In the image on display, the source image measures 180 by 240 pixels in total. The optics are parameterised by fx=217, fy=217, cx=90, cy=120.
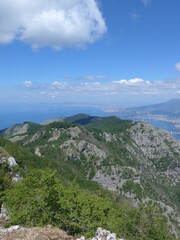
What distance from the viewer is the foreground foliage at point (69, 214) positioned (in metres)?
30.1

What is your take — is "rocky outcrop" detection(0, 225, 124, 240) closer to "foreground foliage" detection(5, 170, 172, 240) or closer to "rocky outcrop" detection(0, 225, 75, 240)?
"rocky outcrop" detection(0, 225, 75, 240)

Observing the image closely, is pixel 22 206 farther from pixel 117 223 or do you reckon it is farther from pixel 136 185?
pixel 136 185

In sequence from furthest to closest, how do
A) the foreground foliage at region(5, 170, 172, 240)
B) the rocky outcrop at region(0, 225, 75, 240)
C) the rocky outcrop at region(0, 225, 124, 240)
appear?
1. the foreground foliage at region(5, 170, 172, 240)
2. the rocky outcrop at region(0, 225, 75, 240)
3. the rocky outcrop at region(0, 225, 124, 240)

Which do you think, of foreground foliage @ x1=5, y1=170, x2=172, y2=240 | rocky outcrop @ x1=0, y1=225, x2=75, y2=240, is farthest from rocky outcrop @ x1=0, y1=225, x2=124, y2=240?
foreground foliage @ x1=5, y1=170, x2=172, y2=240

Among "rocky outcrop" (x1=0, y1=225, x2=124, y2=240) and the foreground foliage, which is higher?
"rocky outcrop" (x1=0, y1=225, x2=124, y2=240)

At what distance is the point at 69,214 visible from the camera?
101ft

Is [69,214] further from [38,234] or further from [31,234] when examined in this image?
[31,234]

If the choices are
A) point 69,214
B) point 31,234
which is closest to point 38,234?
point 31,234

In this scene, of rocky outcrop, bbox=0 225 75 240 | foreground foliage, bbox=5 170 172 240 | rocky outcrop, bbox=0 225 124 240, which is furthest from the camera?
foreground foliage, bbox=5 170 172 240

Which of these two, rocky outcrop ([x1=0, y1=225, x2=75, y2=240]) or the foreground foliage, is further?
the foreground foliage

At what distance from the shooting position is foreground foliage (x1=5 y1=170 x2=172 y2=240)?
30062mm

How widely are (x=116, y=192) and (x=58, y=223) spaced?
557 feet

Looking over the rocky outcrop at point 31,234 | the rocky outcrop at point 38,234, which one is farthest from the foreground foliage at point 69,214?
the rocky outcrop at point 38,234

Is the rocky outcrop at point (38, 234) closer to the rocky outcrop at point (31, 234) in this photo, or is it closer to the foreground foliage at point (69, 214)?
the rocky outcrop at point (31, 234)
